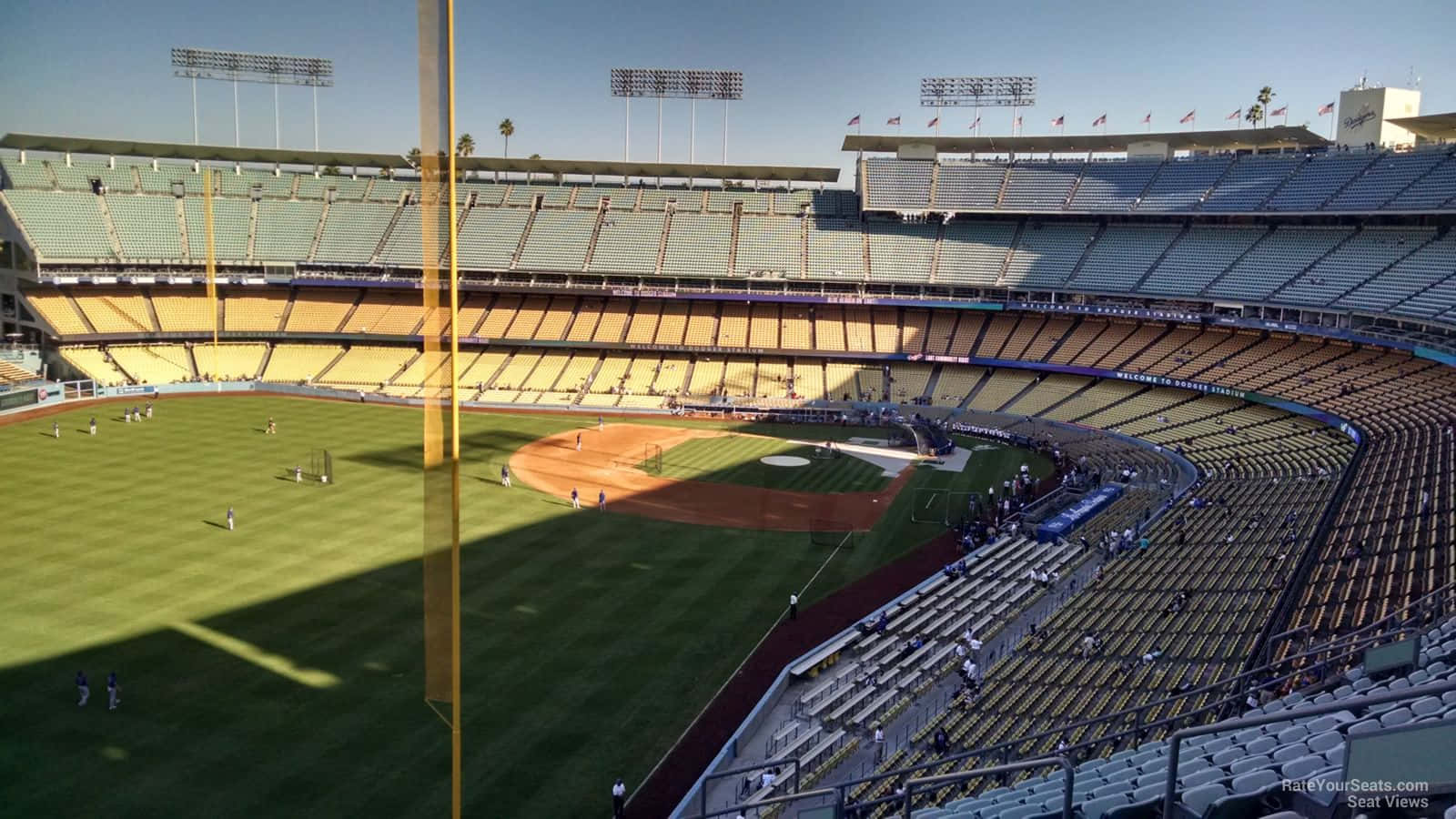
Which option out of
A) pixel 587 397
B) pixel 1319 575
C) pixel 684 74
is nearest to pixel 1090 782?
pixel 1319 575

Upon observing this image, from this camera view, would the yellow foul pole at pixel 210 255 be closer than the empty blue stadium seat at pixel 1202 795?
No

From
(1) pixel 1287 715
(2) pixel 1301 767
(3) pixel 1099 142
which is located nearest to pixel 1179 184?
(3) pixel 1099 142

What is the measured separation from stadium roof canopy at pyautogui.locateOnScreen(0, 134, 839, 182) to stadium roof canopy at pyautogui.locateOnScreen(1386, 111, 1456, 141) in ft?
114

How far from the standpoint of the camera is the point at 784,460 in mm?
47094

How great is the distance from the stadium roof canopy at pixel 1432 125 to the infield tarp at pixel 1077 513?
30.2 meters

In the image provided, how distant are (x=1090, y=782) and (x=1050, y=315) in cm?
5582

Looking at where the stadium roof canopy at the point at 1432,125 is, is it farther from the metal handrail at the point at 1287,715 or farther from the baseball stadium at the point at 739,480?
the metal handrail at the point at 1287,715

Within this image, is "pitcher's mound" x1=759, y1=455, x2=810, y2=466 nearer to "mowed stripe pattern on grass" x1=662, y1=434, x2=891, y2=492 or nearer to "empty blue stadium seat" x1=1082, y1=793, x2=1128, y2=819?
"mowed stripe pattern on grass" x1=662, y1=434, x2=891, y2=492

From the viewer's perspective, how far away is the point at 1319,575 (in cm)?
2167

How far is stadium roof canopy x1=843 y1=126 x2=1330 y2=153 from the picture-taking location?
5994cm

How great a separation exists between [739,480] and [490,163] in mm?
41812

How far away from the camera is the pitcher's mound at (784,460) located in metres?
46.4

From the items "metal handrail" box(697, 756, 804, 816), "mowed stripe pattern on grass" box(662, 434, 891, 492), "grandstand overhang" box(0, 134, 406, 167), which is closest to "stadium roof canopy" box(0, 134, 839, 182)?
"grandstand overhang" box(0, 134, 406, 167)

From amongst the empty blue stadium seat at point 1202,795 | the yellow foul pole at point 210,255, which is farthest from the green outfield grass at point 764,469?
the empty blue stadium seat at point 1202,795
